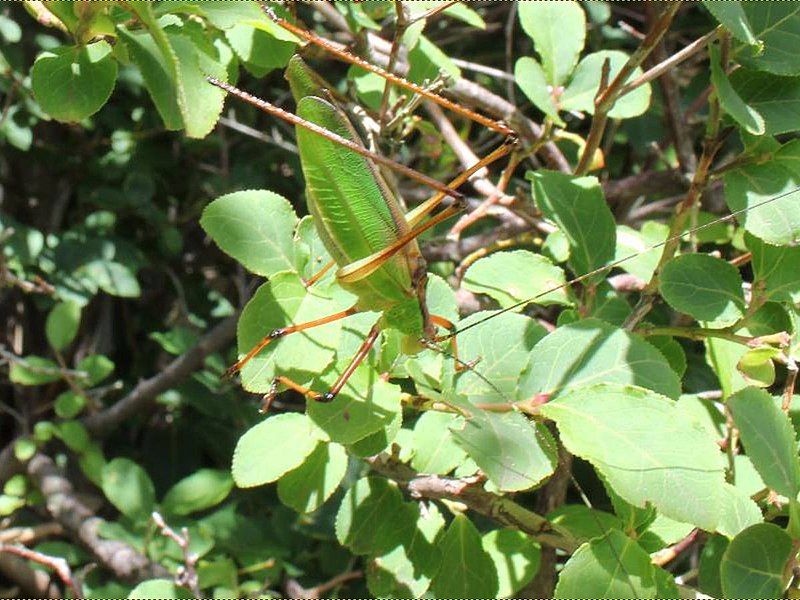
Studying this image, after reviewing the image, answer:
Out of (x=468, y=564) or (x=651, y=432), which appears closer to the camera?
(x=651, y=432)

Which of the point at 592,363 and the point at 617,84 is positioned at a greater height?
the point at 617,84

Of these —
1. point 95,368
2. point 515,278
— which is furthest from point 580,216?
point 95,368

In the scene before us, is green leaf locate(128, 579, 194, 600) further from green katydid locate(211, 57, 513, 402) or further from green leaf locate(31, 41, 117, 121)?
green leaf locate(31, 41, 117, 121)

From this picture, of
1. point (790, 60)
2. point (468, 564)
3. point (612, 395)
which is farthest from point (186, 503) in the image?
point (790, 60)

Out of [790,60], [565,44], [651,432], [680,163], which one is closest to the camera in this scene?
[651,432]

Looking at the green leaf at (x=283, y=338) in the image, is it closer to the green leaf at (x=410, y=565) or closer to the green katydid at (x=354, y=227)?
the green katydid at (x=354, y=227)

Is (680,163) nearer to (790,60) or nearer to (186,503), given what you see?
(790,60)

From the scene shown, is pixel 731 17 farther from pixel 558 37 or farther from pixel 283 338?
pixel 283 338
